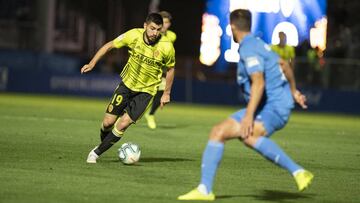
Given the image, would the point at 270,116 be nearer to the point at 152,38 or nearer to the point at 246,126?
the point at 246,126

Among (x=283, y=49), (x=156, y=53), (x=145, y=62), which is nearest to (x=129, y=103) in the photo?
(x=145, y=62)

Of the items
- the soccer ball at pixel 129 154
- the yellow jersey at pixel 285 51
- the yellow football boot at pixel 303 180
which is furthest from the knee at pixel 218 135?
the yellow jersey at pixel 285 51

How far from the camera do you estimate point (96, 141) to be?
49.1 feet

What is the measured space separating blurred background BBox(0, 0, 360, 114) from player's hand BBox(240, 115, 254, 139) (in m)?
14.7

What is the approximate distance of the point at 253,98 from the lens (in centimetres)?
853

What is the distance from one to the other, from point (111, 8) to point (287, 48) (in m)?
16.3

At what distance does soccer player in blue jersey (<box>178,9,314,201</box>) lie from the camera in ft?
28.2

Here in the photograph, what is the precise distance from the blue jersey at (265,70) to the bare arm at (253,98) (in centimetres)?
7

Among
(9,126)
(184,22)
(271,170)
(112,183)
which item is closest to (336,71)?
(184,22)

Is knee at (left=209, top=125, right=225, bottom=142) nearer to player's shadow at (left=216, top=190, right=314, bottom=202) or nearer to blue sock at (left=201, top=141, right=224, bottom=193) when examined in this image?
blue sock at (left=201, top=141, right=224, bottom=193)

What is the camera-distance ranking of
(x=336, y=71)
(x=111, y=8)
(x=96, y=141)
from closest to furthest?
(x=96, y=141), (x=336, y=71), (x=111, y=8)

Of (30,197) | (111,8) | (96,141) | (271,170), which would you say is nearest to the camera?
(30,197)

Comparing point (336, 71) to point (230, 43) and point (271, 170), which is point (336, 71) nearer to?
point (230, 43)

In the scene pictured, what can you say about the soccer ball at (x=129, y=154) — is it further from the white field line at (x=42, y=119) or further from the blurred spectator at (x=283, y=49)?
the blurred spectator at (x=283, y=49)
